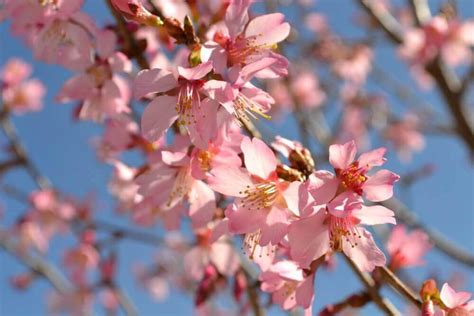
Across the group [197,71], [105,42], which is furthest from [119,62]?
[197,71]

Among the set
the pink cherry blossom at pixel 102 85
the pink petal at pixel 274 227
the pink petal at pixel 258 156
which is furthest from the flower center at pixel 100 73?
the pink petal at pixel 274 227

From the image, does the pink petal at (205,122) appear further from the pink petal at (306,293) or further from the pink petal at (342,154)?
the pink petal at (306,293)

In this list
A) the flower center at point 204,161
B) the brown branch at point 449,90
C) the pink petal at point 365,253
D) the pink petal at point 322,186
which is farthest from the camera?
the brown branch at point 449,90

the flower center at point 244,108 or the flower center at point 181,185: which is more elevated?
the flower center at point 244,108

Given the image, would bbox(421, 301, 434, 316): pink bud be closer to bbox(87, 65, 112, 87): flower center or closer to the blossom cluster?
the blossom cluster

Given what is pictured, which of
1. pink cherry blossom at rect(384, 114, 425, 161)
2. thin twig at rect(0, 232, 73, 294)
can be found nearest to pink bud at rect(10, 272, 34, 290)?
thin twig at rect(0, 232, 73, 294)

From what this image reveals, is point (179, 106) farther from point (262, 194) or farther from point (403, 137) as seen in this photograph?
point (403, 137)
